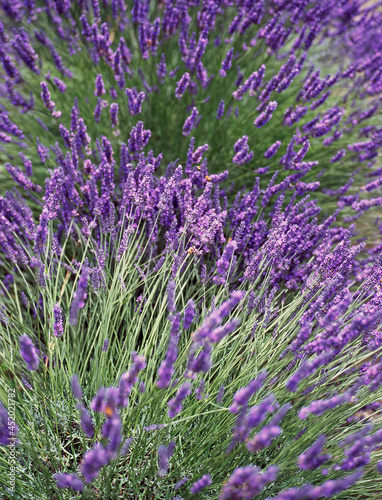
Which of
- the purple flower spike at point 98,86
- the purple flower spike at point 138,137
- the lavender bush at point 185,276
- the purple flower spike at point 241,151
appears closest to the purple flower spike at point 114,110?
the lavender bush at point 185,276

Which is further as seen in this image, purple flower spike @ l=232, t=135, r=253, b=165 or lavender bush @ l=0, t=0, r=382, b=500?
purple flower spike @ l=232, t=135, r=253, b=165

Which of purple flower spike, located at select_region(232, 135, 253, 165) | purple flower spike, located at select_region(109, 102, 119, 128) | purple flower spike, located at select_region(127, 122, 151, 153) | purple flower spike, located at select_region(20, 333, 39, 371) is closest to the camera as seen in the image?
purple flower spike, located at select_region(20, 333, 39, 371)

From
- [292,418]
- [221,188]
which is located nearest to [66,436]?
Answer: [292,418]

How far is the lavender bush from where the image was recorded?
1.16 m

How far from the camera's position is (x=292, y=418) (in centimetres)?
144

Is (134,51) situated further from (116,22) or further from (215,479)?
(215,479)

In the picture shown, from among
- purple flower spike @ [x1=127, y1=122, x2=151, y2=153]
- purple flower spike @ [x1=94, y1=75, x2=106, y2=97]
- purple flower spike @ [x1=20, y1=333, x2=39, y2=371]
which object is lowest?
purple flower spike @ [x1=20, y1=333, x2=39, y2=371]

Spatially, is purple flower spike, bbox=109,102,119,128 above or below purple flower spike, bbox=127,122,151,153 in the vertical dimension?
above

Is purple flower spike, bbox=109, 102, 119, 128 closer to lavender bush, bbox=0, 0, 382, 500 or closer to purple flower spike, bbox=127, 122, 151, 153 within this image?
lavender bush, bbox=0, 0, 382, 500

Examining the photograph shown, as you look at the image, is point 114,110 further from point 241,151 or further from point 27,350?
point 27,350

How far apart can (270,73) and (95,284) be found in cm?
262

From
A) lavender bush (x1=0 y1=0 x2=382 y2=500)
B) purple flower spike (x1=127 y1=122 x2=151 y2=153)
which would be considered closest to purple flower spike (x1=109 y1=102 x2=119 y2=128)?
lavender bush (x1=0 y1=0 x2=382 y2=500)

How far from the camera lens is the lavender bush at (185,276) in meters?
1.16

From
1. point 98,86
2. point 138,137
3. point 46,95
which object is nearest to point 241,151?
point 138,137
